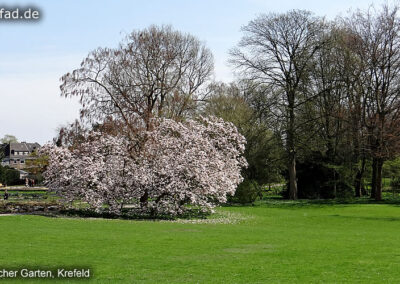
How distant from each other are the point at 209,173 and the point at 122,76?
16.8m

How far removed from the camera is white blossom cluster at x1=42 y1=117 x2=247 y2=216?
27109mm

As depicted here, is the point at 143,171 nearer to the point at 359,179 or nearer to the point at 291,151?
the point at 291,151

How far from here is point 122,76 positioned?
41.5m

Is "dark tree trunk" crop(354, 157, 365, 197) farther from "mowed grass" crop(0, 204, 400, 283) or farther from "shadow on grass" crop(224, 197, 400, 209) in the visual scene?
"mowed grass" crop(0, 204, 400, 283)

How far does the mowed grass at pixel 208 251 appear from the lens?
10.8 metres

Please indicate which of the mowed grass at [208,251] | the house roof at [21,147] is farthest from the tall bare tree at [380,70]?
Answer: the house roof at [21,147]

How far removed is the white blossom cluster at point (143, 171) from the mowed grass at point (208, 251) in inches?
154

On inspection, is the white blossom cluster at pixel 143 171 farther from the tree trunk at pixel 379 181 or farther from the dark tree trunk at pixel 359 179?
the dark tree trunk at pixel 359 179

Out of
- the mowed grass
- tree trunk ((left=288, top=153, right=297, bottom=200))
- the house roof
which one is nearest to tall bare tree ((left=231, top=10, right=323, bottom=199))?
tree trunk ((left=288, top=153, right=297, bottom=200))

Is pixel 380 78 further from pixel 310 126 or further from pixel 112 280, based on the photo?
pixel 112 280

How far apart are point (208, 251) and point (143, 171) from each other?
1355 cm

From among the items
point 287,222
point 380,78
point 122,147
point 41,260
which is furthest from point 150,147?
point 380,78

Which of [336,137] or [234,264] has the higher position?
[336,137]

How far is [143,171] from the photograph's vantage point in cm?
2720
